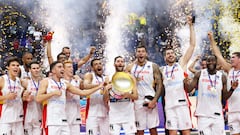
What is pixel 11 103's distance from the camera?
24.6 ft

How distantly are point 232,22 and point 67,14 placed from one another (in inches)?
382

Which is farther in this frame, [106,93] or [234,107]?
[234,107]

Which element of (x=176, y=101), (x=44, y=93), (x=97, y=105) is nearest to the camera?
(x=44, y=93)

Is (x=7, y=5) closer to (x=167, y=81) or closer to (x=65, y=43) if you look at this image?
(x=65, y=43)

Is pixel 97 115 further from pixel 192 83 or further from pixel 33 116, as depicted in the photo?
pixel 192 83

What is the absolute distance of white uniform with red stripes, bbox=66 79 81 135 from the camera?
7707mm

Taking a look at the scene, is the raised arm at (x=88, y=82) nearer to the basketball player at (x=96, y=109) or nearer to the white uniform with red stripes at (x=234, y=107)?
the basketball player at (x=96, y=109)

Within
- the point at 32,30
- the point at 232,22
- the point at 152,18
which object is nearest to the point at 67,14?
the point at 32,30

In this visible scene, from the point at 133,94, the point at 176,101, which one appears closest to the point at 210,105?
the point at 176,101

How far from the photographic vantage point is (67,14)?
88.2 ft

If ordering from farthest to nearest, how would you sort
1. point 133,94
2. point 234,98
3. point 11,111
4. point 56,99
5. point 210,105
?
point 234,98 → point 210,105 → point 11,111 → point 133,94 → point 56,99

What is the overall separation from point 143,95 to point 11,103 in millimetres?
2286

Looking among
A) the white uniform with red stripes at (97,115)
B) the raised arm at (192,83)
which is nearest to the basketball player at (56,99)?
the white uniform with red stripes at (97,115)

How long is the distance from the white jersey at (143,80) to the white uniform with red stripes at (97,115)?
0.61 m
